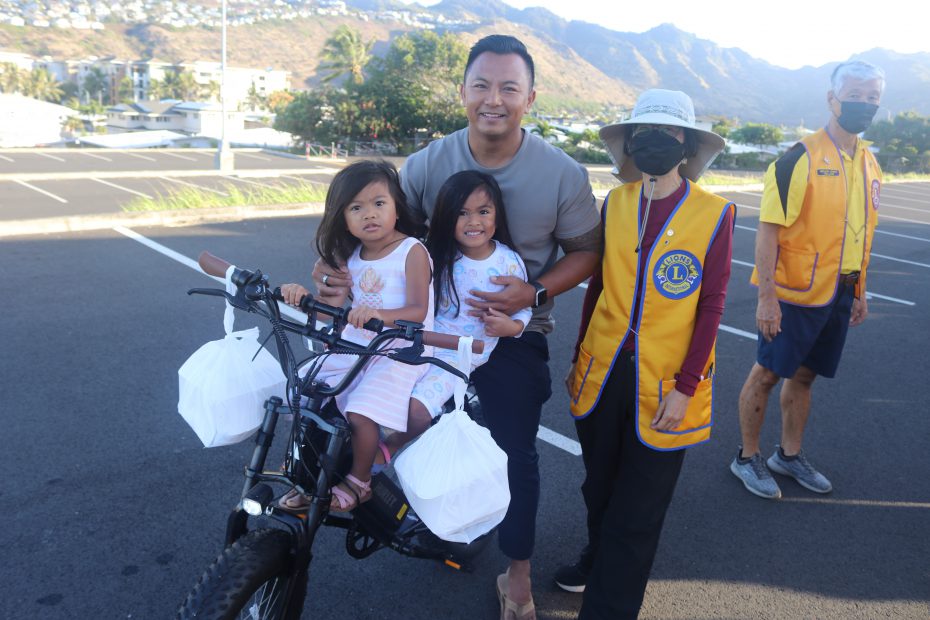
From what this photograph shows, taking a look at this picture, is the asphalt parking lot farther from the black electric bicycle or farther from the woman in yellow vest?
the black electric bicycle

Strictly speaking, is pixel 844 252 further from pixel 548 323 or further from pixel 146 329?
pixel 146 329

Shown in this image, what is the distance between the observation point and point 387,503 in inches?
102

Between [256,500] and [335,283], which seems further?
[335,283]

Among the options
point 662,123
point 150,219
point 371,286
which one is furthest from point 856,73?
point 150,219

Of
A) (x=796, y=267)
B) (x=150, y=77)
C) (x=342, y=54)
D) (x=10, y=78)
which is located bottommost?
(x=796, y=267)

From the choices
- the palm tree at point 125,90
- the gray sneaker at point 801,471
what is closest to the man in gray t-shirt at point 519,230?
the gray sneaker at point 801,471

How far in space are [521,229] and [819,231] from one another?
6.38ft

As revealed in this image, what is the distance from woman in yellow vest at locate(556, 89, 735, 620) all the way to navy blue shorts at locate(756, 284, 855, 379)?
5.06 feet

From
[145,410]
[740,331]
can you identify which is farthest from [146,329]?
[740,331]

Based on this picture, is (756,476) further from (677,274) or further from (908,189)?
(908,189)

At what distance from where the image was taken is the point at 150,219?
1012 centimetres

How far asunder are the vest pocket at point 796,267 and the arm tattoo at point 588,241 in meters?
1.55

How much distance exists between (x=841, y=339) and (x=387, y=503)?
2.79m

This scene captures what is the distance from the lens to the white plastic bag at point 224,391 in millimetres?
2141
